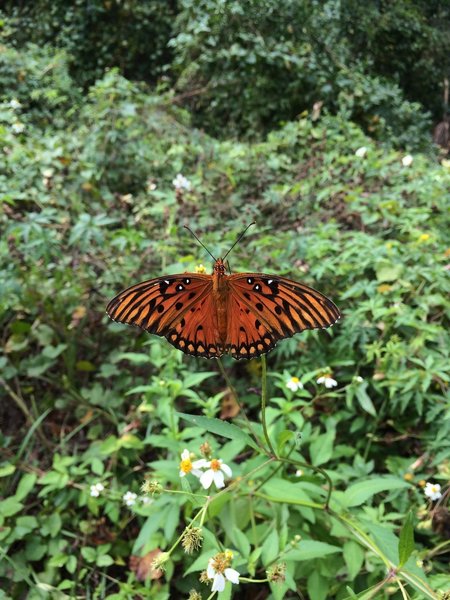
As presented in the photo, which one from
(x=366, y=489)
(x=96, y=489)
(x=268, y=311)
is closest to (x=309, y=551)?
(x=366, y=489)

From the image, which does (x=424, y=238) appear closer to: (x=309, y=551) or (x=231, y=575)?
(x=309, y=551)

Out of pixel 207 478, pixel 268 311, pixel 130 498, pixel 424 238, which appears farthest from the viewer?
pixel 424 238

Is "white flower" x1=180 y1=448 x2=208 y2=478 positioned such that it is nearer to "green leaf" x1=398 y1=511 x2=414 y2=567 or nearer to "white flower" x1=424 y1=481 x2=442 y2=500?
"green leaf" x1=398 y1=511 x2=414 y2=567

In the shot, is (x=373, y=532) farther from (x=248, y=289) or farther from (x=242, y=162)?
(x=242, y=162)

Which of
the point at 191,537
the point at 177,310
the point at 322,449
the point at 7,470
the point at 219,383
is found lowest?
the point at 7,470

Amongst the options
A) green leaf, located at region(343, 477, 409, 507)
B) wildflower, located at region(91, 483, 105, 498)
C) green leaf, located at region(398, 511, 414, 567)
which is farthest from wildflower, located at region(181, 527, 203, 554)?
wildflower, located at region(91, 483, 105, 498)

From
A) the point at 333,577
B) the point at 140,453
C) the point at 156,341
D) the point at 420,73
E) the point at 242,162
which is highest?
A: the point at 420,73

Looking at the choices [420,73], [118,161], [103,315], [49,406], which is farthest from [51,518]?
[420,73]
